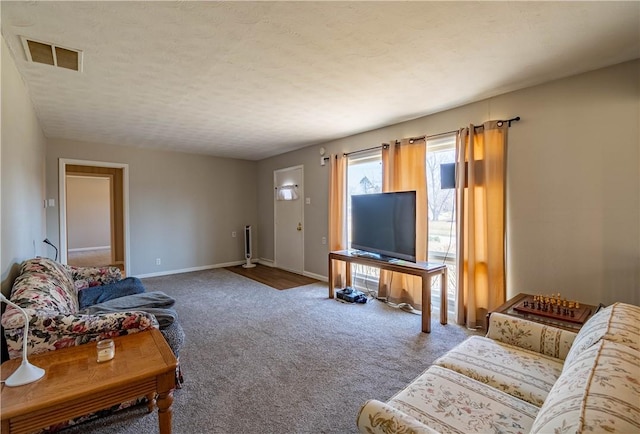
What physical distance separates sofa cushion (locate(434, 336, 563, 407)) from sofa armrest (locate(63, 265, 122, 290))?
3614mm

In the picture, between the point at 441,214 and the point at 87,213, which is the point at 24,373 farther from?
the point at 87,213

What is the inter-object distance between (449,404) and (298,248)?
15.3 ft

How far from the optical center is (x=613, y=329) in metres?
1.21

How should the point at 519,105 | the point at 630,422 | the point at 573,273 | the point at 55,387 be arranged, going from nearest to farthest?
the point at 630,422 < the point at 55,387 < the point at 573,273 < the point at 519,105

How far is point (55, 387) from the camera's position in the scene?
1283 mm

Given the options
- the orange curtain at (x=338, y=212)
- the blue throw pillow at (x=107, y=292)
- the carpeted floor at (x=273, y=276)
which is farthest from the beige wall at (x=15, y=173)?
the orange curtain at (x=338, y=212)

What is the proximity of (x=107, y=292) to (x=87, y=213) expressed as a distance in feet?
28.0

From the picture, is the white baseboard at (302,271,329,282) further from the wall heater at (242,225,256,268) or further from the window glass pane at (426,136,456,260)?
the window glass pane at (426,136,456,260)

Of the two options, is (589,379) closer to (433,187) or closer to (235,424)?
(235,424)

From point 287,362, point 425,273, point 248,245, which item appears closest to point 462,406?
point 287,362

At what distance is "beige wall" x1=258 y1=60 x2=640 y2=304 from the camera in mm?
2389

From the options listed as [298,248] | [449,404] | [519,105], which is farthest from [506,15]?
[298,248]

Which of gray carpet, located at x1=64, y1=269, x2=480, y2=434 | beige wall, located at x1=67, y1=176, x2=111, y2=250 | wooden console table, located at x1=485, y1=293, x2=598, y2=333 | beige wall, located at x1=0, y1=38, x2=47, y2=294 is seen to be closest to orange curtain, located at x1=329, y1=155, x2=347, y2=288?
gray carpet, located at x1=64, y1=269, x2=480, y2=434

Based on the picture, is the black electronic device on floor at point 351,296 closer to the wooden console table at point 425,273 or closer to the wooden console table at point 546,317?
the wooden console table at point 425,273
